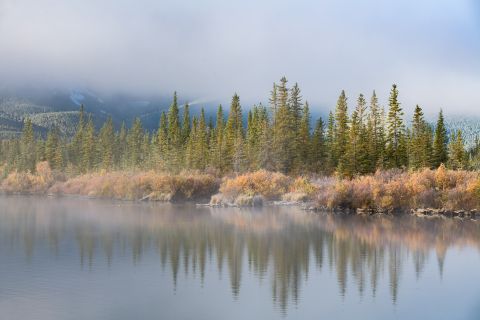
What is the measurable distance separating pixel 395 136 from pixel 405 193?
28.5 metres

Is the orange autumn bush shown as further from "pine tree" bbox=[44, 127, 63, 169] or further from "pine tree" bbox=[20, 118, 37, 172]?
"pine tree" bbox=[20, 118, 37, 172]

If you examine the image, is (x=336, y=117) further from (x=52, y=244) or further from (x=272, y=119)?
(x=52, y=244)

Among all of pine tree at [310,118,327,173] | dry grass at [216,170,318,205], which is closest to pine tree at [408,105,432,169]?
pine tree at [310,118,327,173]

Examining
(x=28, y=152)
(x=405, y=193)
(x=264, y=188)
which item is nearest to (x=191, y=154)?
(x=264, y=188)

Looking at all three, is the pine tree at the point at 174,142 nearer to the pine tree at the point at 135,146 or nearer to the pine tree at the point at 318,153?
the pine tree at the point at 135,146

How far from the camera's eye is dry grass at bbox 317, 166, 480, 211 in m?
54.8

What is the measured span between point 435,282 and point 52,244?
20.8 meters

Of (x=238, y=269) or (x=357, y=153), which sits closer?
(x=238, y=269)

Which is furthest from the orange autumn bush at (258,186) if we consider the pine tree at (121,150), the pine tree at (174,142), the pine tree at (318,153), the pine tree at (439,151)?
the pine tree at (121,150)

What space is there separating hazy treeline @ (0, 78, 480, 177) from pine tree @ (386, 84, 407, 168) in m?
0.14

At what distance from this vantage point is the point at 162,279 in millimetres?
24891

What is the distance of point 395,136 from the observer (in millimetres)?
83562

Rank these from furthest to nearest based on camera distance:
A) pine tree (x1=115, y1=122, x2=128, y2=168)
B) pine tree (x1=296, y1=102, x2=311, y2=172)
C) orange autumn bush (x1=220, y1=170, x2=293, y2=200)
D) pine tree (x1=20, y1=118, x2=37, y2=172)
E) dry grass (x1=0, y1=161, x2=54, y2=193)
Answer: pine tree (x1=20, y1=118, x2=37, y2=172) → pine tree (x1=115, y1=122, x2=128, y2=168) → dry grass (x1=0, y1=161, x2=54, y2=193) → pine tree (x1=296, y1=102, x2=311, y2=172) → orange autumn bush (x1=220, y1=170, x2=293, y2=200)

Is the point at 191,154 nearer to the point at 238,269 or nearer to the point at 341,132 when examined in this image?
the point at 341,132
